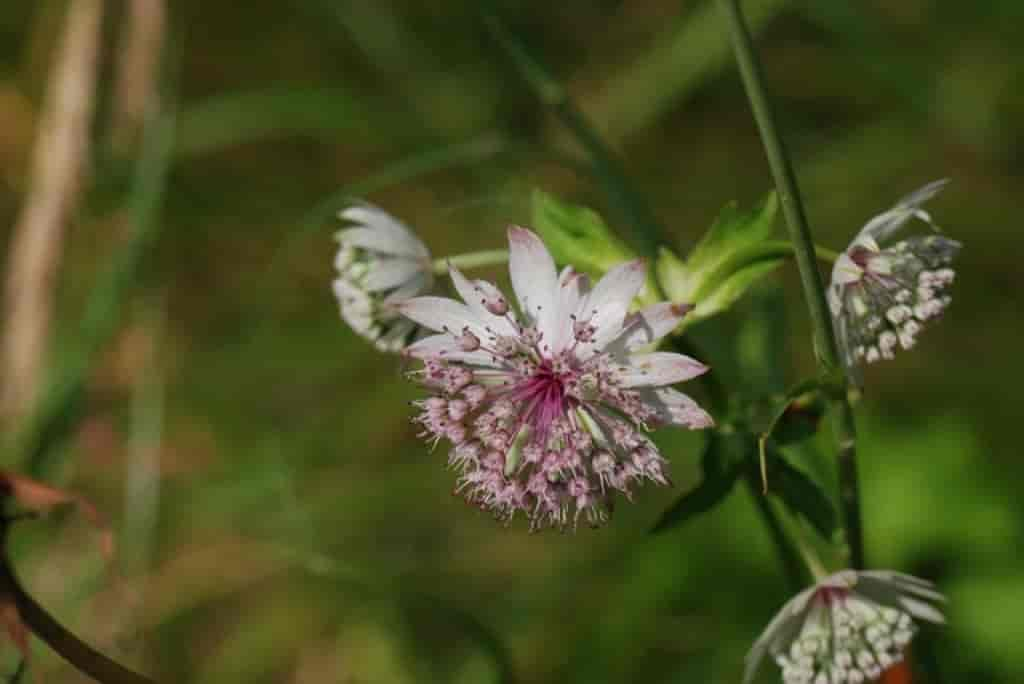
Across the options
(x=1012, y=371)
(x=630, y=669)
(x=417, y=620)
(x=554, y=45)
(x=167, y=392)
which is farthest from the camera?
(x=554, y=45)

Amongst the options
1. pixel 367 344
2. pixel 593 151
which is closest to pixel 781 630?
pixel 593 151

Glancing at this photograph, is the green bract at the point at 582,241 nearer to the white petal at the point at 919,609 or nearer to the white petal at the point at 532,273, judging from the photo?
the white petal at the point at 532,273

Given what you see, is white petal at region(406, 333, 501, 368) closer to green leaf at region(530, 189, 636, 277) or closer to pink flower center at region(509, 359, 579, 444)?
pink flower center at region(509, 359, 579, 444)

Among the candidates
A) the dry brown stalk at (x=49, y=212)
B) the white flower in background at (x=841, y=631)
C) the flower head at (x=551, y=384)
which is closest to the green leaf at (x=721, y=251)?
the flower head at (x=551, y=384)

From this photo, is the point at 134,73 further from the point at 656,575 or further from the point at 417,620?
the point at 656,575

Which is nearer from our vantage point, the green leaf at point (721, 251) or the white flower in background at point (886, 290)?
the white flower in background at point (886, 290)

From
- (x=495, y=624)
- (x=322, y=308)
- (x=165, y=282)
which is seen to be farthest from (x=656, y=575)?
(x=165, y=282)

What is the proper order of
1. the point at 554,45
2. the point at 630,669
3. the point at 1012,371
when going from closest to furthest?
the point at 630,669 < the point at 1012,371 < the point at 554,45
